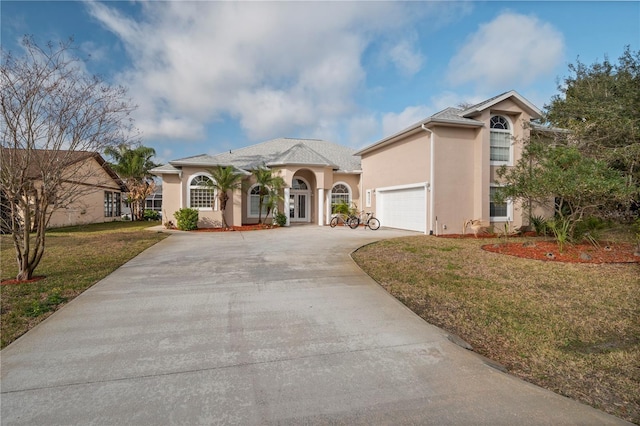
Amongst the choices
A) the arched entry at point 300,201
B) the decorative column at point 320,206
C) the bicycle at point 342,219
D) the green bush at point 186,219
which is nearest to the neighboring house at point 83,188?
the green bush at point 186,219

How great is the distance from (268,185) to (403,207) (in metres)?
7.66

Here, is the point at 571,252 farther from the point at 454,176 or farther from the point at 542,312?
the point at 542,312

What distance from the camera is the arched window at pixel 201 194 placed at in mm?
17922

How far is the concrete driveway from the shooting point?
2549 millimetres

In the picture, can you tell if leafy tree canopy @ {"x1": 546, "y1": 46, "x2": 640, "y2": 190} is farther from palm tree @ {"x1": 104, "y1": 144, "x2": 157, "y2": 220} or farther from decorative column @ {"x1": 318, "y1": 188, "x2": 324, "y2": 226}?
palm tree @ {"x1": 104, "y1": 144, "x2": 157, "y2": 220}

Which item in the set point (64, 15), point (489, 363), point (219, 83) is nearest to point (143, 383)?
point (489, 363)

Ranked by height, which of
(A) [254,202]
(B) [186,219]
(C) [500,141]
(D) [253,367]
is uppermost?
(C) [500,141]

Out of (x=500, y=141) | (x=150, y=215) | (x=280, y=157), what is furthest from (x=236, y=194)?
(x=150, y=215)

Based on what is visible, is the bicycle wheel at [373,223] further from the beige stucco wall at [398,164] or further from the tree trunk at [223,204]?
the tree trunk at [223,204]

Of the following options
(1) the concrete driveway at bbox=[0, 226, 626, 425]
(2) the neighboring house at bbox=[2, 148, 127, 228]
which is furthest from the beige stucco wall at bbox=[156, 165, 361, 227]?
(1) the concrete driveway at bbox=[0, 226, 626, 425]

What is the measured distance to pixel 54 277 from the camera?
6672 mm

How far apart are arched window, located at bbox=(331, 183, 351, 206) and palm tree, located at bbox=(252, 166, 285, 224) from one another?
4098 millimetres

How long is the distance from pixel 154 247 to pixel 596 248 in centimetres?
1444

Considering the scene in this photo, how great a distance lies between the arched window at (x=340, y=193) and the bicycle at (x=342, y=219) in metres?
1.55
